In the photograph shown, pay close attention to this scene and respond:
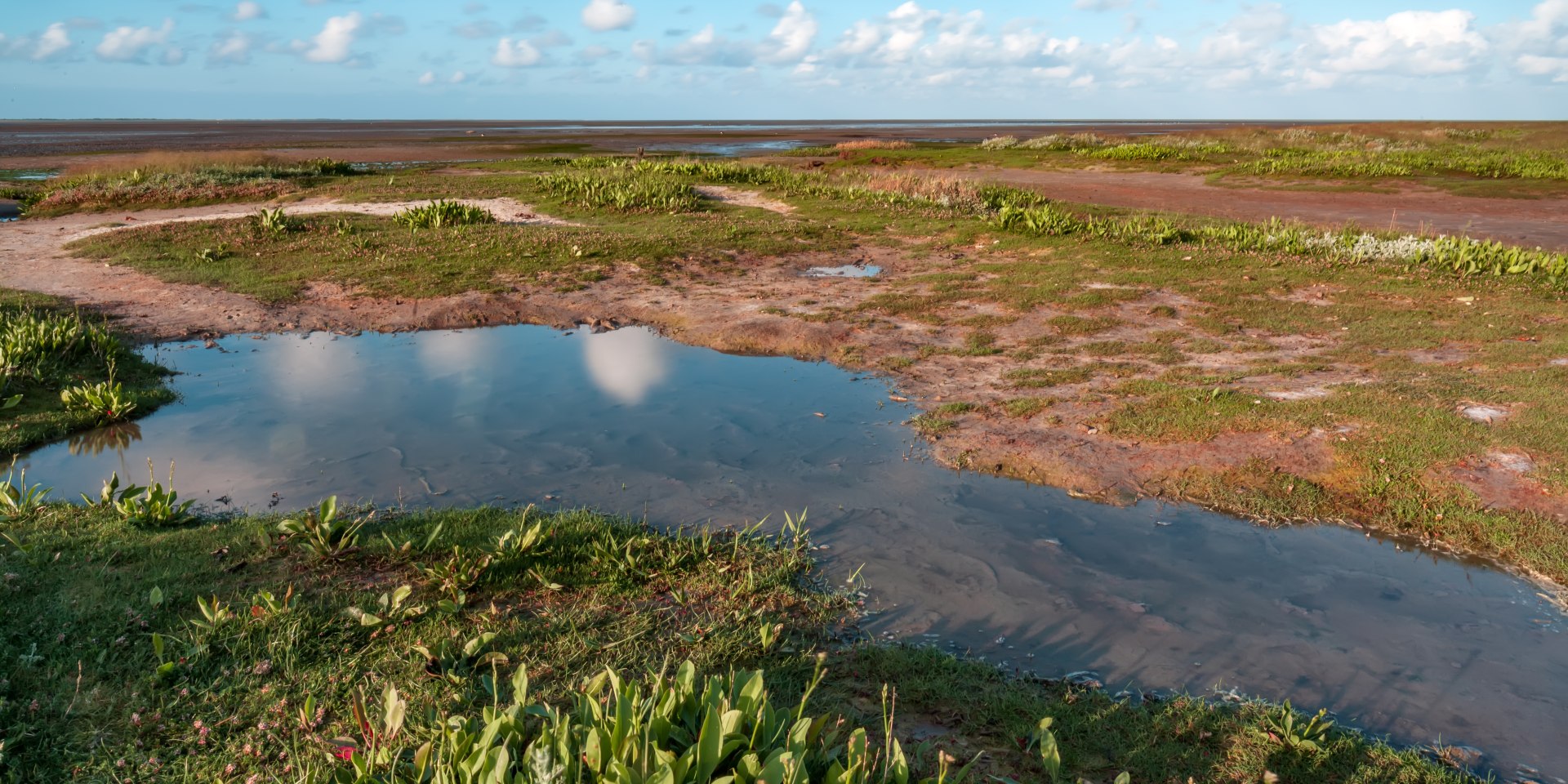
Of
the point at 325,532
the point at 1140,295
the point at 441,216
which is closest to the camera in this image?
the point at 325,532

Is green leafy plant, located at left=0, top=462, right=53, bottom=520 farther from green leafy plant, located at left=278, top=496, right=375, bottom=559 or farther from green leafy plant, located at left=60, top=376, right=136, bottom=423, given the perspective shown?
green leafy plant, located at left=60, top=376, right=136, bottom=423

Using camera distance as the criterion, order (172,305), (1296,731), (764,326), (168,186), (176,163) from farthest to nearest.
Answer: (176,163) < (168,186) < (172,305) < (764,326) < (1296,731)

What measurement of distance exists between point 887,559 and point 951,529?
631mm

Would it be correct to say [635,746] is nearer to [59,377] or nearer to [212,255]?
[59,377]

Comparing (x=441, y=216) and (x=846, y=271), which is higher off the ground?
(x=441, y=216)

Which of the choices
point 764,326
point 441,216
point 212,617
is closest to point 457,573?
point 212,617

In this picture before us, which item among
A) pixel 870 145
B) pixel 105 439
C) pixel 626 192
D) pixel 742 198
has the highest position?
pixel 870 145

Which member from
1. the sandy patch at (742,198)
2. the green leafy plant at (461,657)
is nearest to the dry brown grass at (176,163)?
the sandy patch at (742,198)

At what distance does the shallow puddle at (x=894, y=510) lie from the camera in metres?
4.70

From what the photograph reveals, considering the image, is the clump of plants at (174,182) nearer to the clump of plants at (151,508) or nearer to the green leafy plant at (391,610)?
the clump of plants at (151,508)

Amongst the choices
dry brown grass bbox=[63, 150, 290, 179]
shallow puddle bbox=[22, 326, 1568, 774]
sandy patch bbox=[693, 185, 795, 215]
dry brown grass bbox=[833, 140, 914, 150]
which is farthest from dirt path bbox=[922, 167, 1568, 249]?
dry brown grass bbox=[63, 150, 290, 179]

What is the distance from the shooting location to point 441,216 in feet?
56.3

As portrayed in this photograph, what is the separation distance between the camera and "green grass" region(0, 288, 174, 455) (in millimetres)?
7551

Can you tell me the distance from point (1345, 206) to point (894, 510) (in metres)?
22.4
